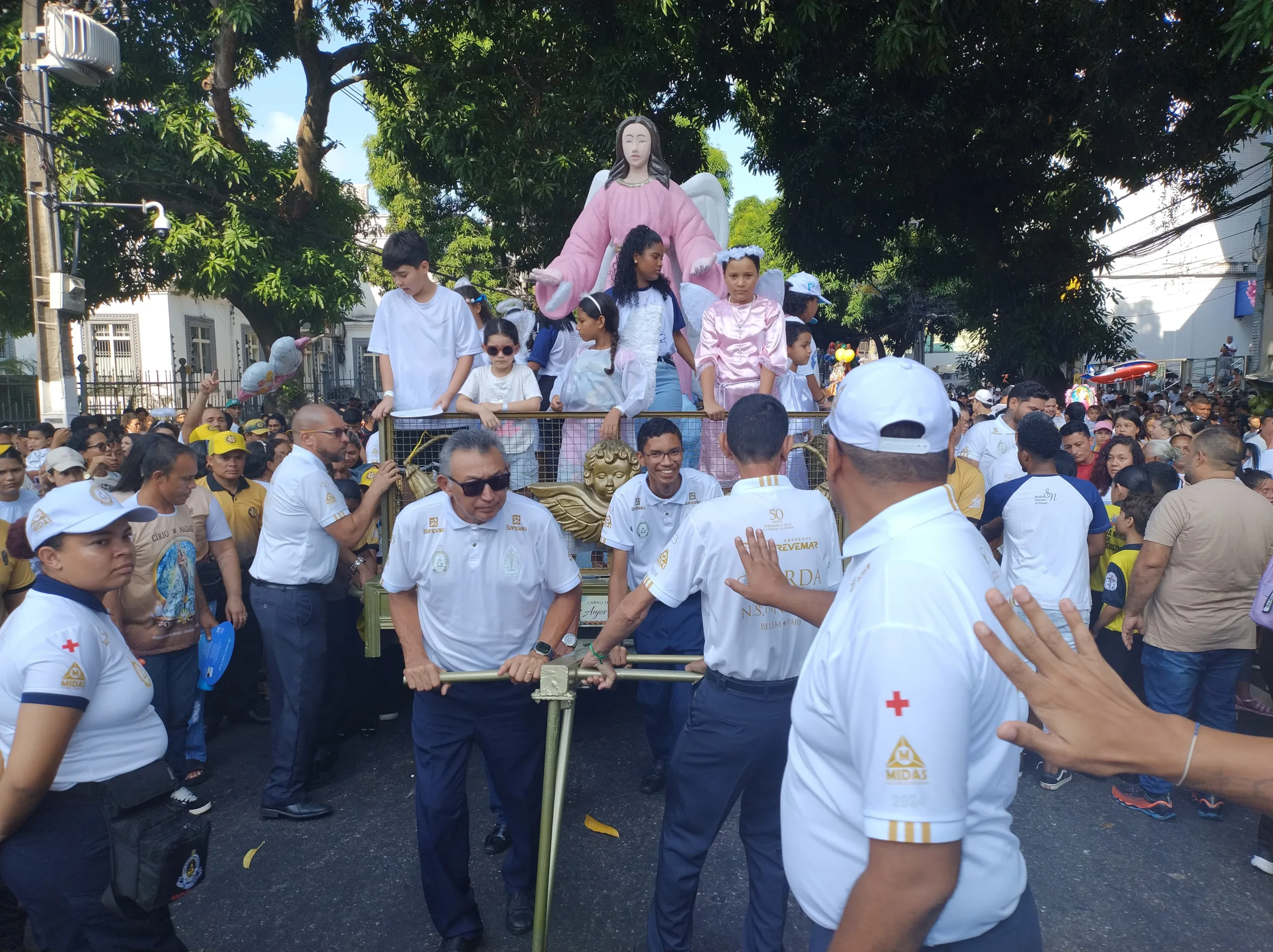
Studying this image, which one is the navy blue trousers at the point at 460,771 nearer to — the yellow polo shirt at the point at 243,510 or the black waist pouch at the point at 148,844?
the black waist pouch at the point at 148,844

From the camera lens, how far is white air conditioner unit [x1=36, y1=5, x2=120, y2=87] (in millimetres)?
10031

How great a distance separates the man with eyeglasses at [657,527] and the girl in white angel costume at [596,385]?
603 millimetres

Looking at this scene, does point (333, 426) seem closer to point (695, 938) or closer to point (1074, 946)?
point (695, 938)

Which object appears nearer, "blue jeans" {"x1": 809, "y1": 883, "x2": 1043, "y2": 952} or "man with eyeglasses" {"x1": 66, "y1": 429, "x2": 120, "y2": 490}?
"blue jeans" {"x1": 809, "y1": 883, "x2": 1043, "y2": 952}

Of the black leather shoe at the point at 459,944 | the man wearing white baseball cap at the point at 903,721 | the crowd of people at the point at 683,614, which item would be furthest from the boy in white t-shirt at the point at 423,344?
the man wearing white baseball cap at the point at 903,721

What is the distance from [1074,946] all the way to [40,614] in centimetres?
361

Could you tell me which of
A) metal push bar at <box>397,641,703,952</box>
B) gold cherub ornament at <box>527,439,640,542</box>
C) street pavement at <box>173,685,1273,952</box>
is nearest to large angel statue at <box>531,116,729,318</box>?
gold cherub ornament at <box>527,439,640,542</box>

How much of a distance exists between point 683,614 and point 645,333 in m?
1.87

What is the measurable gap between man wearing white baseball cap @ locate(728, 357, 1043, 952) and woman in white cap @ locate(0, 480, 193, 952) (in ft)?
6.15

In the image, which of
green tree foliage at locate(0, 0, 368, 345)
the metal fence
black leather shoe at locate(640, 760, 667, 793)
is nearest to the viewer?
black leather shoe at locate(640, 760, 667, 793)

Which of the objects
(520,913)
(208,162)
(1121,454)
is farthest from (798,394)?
(208,162)

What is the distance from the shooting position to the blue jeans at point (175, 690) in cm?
444

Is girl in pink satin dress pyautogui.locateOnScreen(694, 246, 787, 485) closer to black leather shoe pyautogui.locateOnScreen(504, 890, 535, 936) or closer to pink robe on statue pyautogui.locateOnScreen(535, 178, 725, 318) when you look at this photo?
pink robe on statue pyautogui.locateOnScreen(535, 178, 725, 318)

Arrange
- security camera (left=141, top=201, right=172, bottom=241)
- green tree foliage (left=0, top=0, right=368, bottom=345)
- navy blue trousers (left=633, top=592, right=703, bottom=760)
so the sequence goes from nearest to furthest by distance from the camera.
A: 1. navy blue trousers (left=633, top=592, right=703, bottom=760)
2. security camera (left=141, top=201, right=172, bottom=241)
3. green tree foliage (left=0, top=0, right=368, bottom=345)
